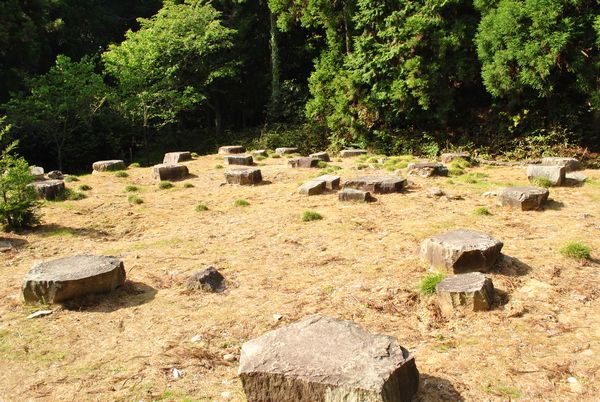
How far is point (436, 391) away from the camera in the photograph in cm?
357

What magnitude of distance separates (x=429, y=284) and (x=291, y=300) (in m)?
1.57

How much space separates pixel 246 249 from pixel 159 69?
16.0 m

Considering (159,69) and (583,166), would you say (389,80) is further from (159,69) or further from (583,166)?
(159,69)

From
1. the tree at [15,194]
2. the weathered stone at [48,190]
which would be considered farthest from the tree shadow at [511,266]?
the weathered stone at [48,190]

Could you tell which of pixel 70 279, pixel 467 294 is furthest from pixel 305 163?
pixel 467 294

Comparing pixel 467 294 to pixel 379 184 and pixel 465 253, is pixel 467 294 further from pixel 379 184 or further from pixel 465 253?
pixel 379 184

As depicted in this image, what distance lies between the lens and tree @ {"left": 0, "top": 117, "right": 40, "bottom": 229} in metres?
8.12

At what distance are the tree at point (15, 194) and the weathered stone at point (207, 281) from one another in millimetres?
4350

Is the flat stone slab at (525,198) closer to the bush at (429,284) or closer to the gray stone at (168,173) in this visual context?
→ the bush at (429,284)

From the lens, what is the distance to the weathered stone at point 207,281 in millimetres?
5688

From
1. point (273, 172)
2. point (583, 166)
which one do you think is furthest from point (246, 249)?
point (583, 166)

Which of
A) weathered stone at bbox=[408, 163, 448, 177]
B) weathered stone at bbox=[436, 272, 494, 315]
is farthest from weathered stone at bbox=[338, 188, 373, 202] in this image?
weathered stone at bbox=[436, 272, 494, 315]

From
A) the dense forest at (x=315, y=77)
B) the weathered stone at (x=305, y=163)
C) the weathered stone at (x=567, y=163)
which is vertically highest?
the dense forest at (x=315, y=77)

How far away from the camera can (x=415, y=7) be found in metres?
16.0
